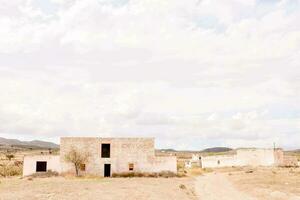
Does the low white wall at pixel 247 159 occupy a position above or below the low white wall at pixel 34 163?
above

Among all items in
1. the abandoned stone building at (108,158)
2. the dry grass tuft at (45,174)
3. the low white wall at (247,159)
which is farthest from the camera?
the low white wall at (247,159)

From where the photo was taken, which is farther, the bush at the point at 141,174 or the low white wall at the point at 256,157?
the low white wall at the point at 256,157

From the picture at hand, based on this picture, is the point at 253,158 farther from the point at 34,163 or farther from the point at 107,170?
the point at 34,163

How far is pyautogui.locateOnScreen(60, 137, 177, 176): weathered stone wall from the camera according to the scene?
182 ft

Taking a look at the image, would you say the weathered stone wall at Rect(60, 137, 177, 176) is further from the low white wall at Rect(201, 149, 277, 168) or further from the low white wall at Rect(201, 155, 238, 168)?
the low white wall at Rect(201, 155, 238, 168)

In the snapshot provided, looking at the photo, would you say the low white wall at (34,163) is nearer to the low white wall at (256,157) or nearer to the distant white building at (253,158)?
the distant white building at (253,158)

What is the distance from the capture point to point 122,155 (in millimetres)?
55969

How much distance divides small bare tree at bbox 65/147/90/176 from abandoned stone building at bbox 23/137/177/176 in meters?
0.42

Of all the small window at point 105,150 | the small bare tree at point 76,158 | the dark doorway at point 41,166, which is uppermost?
the small window at point 105,150

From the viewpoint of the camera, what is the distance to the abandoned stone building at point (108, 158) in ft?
182

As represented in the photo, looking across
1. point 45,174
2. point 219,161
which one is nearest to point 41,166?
point 45,174

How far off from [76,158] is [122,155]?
6.06 meters

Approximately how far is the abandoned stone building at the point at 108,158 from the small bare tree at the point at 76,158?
0.42 m

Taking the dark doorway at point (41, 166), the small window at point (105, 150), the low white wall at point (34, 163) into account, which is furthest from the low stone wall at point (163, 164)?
the dark doorway at point (41, 166)
